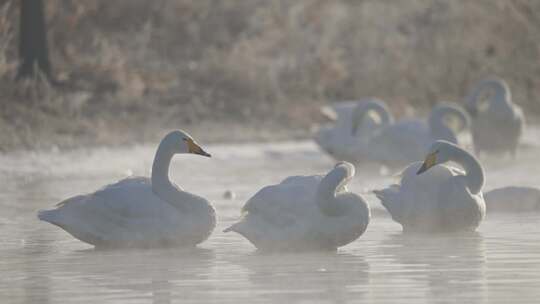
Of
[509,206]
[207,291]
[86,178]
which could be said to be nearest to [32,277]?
[207,291]

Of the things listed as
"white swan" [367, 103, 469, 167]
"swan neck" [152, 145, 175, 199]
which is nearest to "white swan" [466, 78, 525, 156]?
"white swan" [367, 103, 469, 167]

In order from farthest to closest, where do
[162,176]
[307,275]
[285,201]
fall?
[162,176] → [285,201] → [307,275]

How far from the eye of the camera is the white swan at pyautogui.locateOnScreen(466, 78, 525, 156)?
17500 millimetres

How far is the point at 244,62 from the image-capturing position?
20906 mm

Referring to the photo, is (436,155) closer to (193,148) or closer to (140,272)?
(193,148)

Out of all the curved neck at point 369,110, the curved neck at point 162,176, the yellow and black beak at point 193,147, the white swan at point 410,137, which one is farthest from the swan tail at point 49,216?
the curved neck at point 369,110

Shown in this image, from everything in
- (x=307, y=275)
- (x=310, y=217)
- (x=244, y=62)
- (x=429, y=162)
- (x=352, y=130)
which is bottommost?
(x=307, y=275)

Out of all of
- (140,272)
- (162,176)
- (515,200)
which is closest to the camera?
(140,272)

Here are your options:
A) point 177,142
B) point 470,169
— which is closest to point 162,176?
point 177,142

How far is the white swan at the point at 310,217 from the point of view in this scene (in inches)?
349

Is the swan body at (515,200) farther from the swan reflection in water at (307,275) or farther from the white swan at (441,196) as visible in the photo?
the swan reflection in water at (307,275)

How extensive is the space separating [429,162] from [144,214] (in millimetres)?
1972

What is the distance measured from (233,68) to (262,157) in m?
3.97

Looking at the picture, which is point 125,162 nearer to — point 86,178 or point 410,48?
point 86,178
